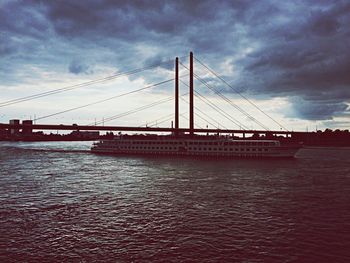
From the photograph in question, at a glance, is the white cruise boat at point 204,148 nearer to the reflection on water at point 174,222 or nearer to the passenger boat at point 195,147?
the passenger boat at point 195,147

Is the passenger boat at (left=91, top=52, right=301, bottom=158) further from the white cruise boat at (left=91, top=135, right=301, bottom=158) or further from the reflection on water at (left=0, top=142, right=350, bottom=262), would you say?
the reflection on water at (left=0, top=142, right=350, bottom=262)

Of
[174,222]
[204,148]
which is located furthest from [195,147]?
[174,222]

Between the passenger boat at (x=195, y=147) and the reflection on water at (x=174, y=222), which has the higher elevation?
the passenger boat at (x=195, y=147)

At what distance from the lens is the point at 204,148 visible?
75.4 metres

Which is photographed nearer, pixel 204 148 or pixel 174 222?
pixel 174 222

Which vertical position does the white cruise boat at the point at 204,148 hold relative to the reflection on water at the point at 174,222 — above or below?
above

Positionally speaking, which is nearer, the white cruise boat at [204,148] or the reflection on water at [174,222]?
the reflection on water at [174,222]

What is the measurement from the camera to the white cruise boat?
68500 millimetres

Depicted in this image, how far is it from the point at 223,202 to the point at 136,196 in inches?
281

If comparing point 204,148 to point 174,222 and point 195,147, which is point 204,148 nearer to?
point 195,147

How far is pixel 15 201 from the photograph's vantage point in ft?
74.1

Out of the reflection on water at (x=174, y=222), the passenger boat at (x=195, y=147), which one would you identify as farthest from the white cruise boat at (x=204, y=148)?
the reflection on water at (x=174, y=222)

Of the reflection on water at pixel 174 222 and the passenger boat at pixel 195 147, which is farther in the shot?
the passenger boat at pixel 195 147

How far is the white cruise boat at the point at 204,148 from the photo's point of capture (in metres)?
68.5
